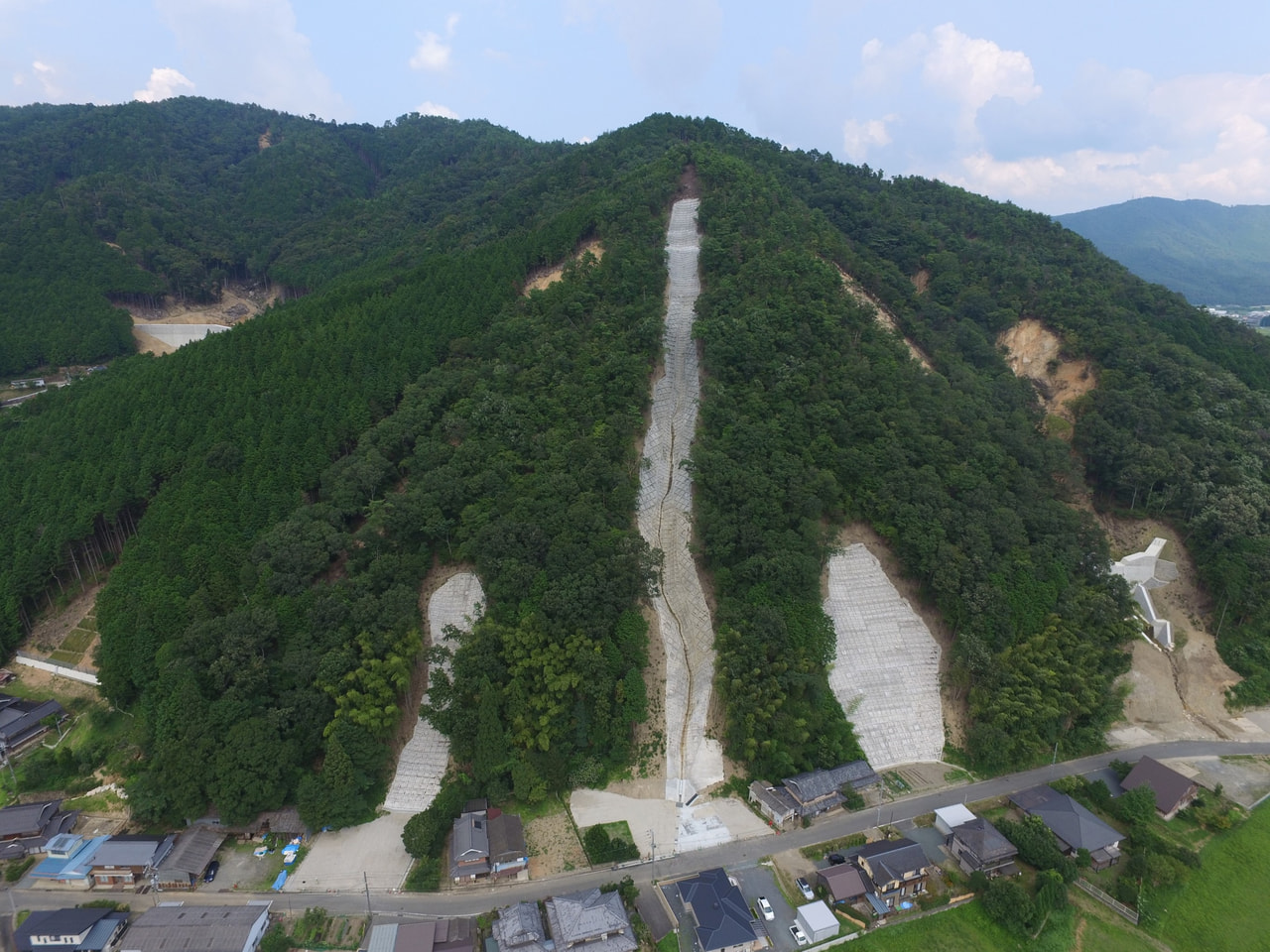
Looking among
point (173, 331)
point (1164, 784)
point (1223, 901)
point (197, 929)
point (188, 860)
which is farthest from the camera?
point (173, 331)

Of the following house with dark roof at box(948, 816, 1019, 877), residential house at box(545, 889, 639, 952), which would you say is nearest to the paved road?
residential house at box(545, 889, 639, 952)

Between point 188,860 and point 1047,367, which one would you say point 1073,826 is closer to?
point 188,860

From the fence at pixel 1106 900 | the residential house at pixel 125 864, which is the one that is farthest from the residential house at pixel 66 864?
the fence at pixel 1106 900

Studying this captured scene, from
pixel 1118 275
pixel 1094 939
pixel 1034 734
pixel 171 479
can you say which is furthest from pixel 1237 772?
pixel 171 479

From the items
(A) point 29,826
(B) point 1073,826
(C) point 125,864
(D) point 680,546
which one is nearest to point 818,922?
(B) point 1073,826

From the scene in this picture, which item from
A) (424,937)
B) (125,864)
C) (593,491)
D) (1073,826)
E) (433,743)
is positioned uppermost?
(593,491)

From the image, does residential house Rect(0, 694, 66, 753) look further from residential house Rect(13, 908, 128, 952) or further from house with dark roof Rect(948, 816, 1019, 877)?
house with dark roof Rect(948, 816, 1019, 877)
